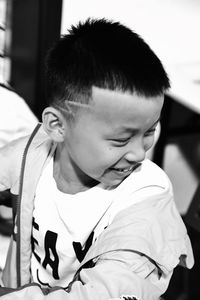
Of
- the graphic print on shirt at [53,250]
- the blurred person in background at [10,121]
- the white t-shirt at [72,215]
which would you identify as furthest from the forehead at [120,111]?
the blurred person in background at [10,121]

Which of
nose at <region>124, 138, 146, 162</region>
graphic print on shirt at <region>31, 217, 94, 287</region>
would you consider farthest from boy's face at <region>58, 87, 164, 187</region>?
graphic print on shirt at <region>31, 217, 94, 287</region>

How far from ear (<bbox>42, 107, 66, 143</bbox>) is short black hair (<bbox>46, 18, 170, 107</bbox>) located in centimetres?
2

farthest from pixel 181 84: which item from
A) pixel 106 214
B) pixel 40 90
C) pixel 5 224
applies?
pixel 106 214

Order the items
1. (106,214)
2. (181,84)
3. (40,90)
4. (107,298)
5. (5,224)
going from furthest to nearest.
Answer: (40,90) → (181,84) → (5,224) → (106,214) → (107,298)

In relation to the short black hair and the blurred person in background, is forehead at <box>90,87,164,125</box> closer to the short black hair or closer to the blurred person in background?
the short black hair

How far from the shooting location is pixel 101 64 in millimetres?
1043

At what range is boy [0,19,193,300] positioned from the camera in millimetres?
1042

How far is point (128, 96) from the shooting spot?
1030 millimetres

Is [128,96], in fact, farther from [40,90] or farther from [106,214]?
[40,90]

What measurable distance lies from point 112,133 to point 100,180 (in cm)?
15

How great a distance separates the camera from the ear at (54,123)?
1.14 metres

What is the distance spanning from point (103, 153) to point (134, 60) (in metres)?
0.18

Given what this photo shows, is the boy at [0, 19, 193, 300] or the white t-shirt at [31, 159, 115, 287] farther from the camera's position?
the white t-shirt at [31, 159, 115, 287]

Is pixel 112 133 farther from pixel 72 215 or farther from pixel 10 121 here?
pixel 10 121
